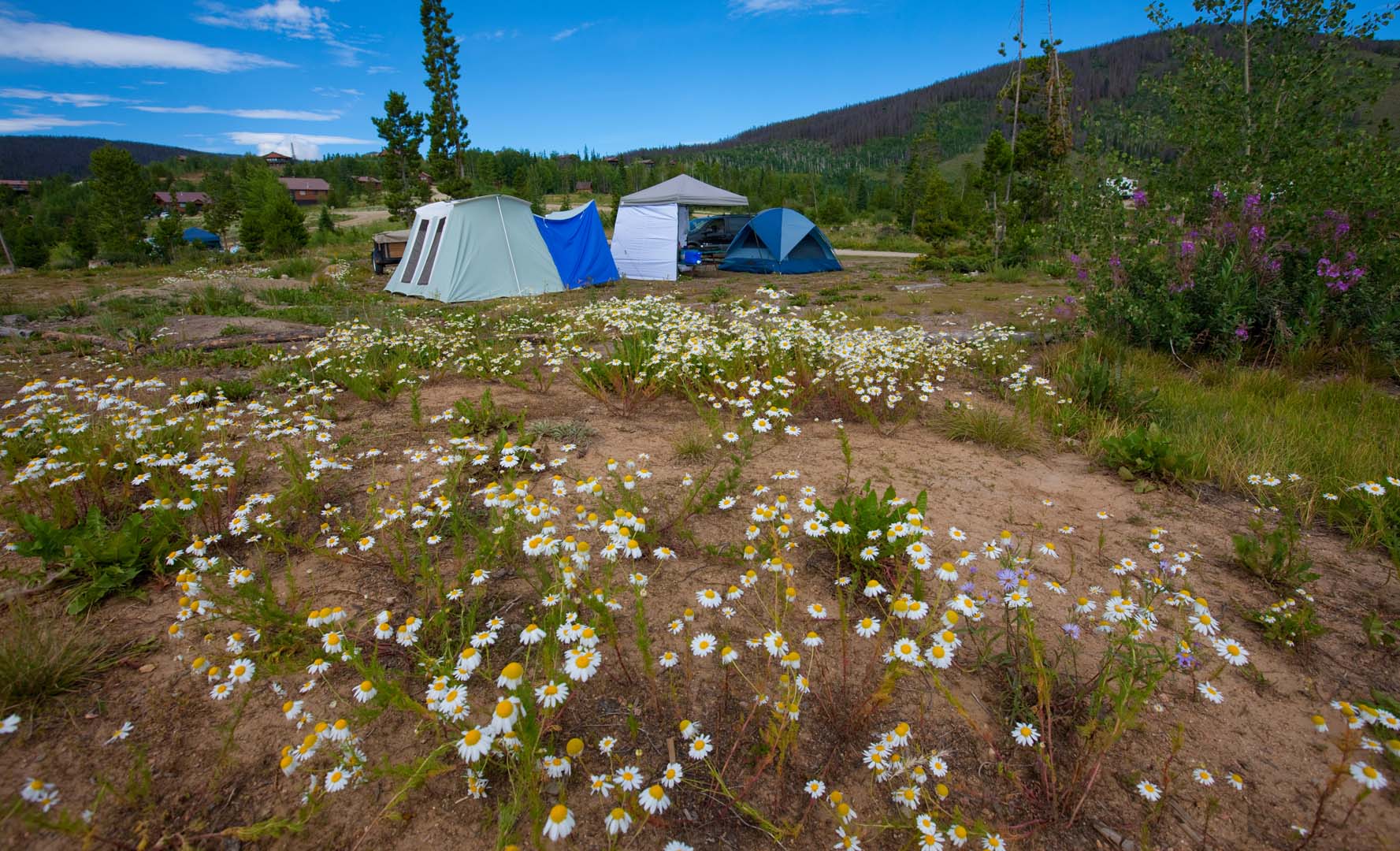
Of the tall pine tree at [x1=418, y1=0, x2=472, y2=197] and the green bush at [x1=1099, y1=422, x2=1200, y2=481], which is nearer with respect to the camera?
the green bush at [x1=1099, y1=422, x2=1200, y2=481]

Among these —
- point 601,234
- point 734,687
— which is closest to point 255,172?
point 601,234

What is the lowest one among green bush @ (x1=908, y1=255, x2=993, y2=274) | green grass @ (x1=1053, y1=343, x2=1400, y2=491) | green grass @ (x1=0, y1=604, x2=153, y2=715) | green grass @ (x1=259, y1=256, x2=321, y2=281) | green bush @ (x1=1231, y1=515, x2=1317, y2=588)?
green grass @ (x1=0, y1=604, x2=153, y2=715)

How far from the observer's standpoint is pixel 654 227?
15555 millimetres

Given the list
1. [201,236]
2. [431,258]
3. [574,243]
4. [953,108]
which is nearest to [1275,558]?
[574,243]

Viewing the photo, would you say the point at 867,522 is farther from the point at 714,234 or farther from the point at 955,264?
the point at 714,234

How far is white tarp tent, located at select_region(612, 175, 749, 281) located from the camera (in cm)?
1534

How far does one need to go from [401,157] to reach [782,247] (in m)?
27.8

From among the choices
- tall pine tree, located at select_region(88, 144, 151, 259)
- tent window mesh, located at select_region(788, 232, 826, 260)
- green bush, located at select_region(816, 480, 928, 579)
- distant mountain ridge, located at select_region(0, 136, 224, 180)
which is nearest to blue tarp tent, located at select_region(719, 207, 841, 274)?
tent window mesh, located at select_region(788, 232, 826, 260)

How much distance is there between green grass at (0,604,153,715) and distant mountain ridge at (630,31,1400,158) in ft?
353

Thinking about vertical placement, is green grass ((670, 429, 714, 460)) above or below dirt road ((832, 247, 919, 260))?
below

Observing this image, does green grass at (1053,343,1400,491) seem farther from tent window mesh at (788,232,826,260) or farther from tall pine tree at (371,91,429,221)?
tall pine tree at (371,91,429,221)

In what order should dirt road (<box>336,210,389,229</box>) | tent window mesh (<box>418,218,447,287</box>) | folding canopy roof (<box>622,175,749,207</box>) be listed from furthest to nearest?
dirt road (<box>336,210,389,229</box>), folding canopy roof (<box>622,175,749,207</box>), tent window mesh (<box>418,218,447,287</box>)

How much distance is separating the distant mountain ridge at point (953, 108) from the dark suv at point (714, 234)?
290 feet

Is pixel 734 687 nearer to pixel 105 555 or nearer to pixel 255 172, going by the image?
pixel 105 555
